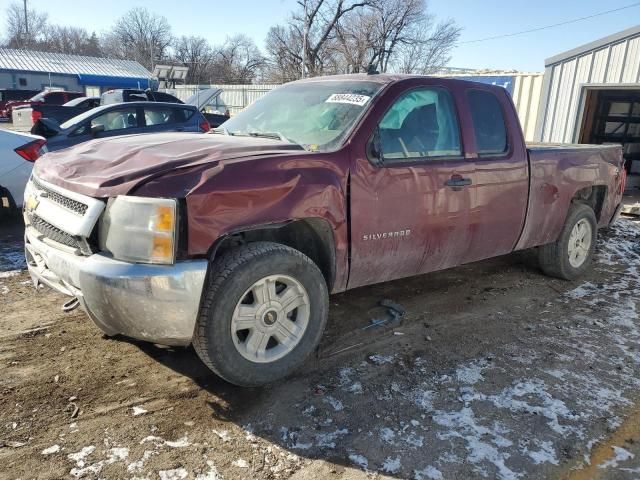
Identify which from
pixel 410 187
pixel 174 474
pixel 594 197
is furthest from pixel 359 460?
pixel 594 197

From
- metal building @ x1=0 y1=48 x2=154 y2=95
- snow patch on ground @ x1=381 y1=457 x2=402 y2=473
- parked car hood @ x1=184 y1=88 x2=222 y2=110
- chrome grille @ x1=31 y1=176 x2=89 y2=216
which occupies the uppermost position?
metal building @ x1=0 y1=48 x2=154 y2=95

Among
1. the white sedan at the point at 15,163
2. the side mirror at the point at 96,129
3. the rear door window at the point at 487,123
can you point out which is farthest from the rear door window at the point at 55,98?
the rear door window at the point at 487,123

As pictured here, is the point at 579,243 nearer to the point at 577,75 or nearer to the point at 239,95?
the point at 577,75

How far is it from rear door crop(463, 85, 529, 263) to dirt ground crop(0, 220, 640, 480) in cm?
71

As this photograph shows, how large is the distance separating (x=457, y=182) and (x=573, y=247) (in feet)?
7.71

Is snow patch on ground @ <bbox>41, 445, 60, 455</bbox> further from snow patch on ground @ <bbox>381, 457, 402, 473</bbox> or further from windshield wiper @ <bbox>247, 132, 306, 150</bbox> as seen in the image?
windshield wiper @ <bbox>247, 132, 306, 150</bbox>

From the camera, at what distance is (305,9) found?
38156mm

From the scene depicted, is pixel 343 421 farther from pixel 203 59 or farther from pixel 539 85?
pixel 203 59

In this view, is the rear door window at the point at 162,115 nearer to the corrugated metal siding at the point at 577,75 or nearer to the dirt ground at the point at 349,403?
the dirt ground at the point at 349,403

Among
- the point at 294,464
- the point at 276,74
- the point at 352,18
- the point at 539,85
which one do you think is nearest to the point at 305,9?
the point at 352,18

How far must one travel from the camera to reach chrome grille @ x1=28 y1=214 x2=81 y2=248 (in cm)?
285

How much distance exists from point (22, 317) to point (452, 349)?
3309 millimetres

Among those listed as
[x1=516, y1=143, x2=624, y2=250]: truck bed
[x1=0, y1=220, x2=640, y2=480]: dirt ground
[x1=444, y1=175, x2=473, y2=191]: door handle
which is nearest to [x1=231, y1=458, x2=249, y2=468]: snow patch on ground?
[x1=0, y1=220, x2=640, y2=480]: dirt ground

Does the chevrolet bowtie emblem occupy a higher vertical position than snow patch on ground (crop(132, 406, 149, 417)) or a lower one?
higher
